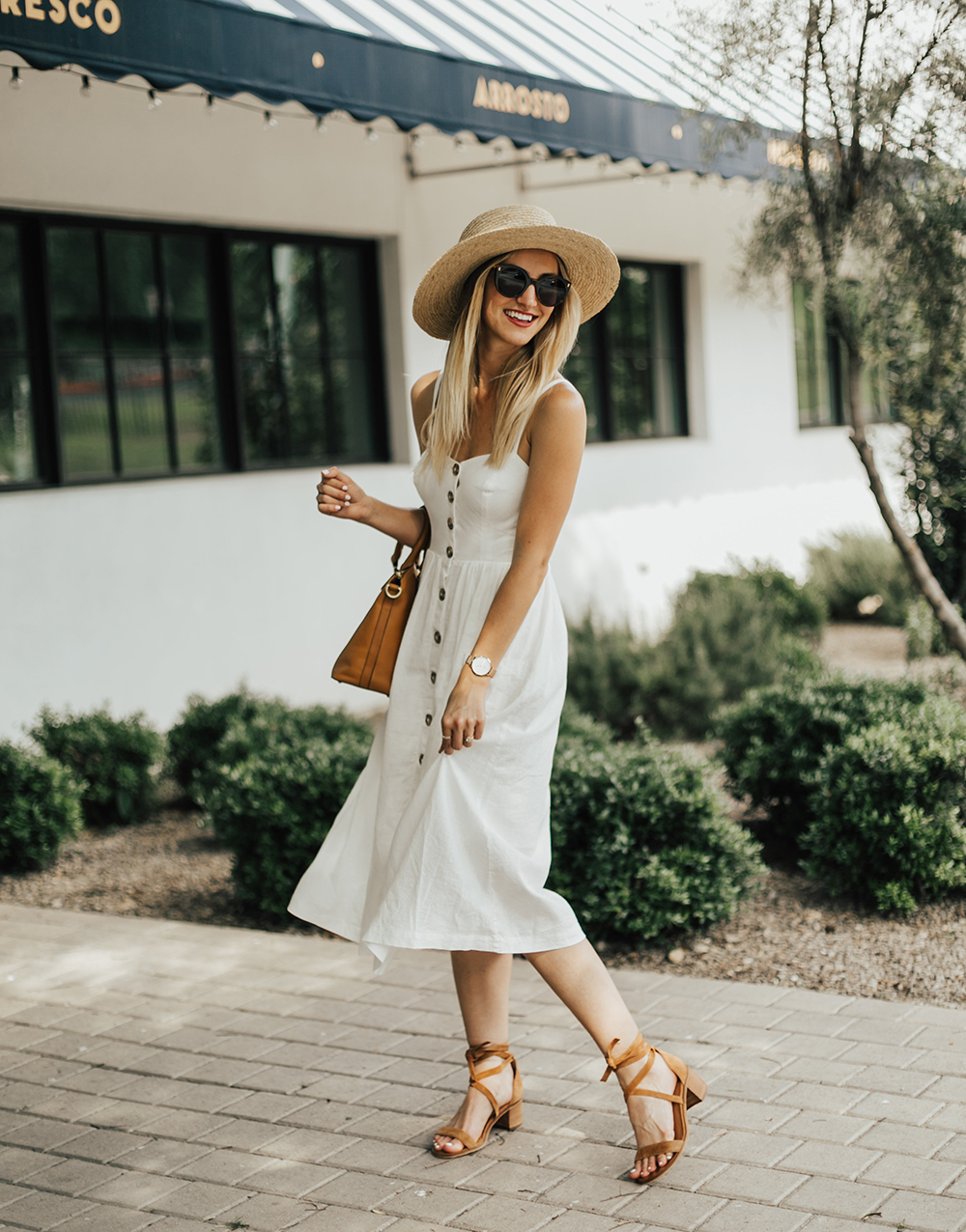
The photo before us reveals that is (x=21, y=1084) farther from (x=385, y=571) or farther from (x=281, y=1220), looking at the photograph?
(x=385, y=571)

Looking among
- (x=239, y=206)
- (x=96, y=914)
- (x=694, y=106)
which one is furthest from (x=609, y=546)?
(x=96, y=914)

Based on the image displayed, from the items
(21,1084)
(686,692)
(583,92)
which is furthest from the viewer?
(686,692)

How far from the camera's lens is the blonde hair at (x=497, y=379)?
2848mm

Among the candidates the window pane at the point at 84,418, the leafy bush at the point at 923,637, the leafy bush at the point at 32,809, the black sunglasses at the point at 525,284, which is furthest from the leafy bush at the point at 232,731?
the leafy bush at the point at 923,637

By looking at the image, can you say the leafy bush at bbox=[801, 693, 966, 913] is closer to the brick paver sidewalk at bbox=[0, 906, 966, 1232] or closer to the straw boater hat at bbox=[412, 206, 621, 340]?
the brick paver sidewalk at bbox=[0, 906, 966, 1232]

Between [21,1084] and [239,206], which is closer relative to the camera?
[21,1084]

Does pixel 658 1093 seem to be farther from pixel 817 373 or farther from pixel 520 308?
pixel 817 373

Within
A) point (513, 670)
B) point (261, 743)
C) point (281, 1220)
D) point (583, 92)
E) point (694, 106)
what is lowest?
point (281, 1220)

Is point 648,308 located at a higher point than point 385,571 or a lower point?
higher

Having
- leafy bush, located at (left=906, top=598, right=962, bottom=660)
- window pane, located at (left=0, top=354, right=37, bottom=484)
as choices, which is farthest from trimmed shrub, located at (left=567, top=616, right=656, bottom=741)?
window pane, located at (left=0, top=354, right=37, bottom=484)

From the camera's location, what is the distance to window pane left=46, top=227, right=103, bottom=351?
688 centimetres

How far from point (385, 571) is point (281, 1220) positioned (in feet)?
19.6

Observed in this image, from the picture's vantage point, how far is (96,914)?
4.88m

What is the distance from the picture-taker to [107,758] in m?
6.04
